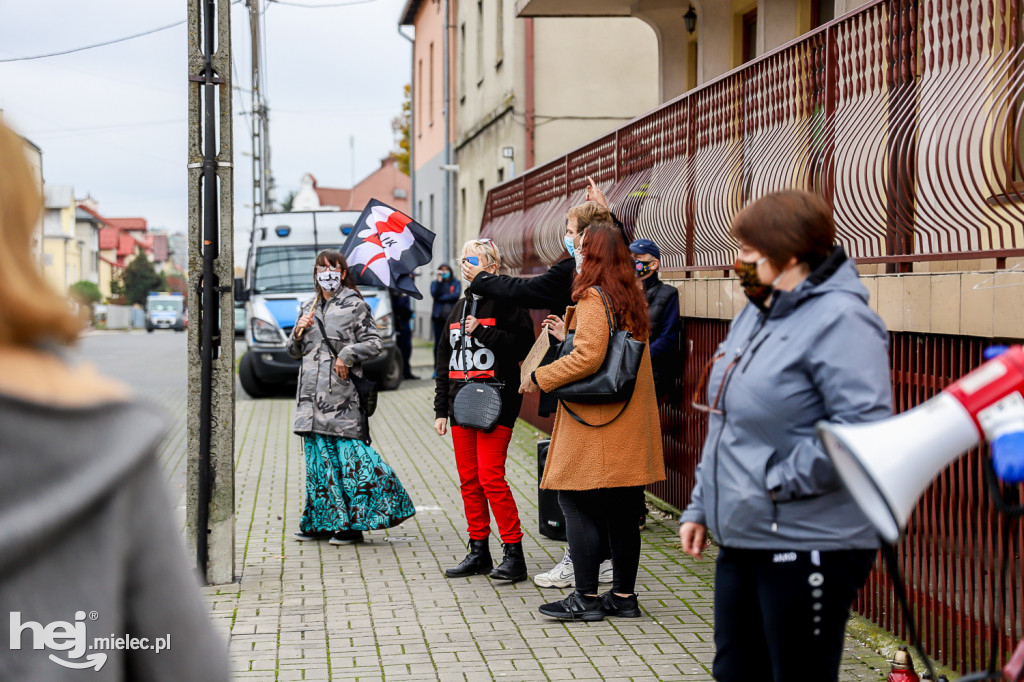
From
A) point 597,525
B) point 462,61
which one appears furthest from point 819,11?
point 462,61

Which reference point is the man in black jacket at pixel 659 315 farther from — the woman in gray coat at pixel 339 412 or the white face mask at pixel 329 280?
the white face mask at pixel 329 280

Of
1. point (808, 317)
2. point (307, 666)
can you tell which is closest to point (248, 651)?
point (307, 666)

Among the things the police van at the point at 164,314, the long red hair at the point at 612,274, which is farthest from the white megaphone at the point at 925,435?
the police van at the point at 164,314

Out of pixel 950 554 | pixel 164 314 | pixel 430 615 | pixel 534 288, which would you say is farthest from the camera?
pixel 164 314

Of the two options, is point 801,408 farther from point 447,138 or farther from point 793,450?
point 447,138

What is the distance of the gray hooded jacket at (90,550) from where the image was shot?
48.6 inches

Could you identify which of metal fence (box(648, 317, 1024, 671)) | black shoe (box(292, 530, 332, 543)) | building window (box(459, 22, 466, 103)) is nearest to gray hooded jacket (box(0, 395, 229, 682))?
metal fence (box(648, 317, 1024, 671))

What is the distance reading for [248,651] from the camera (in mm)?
5316

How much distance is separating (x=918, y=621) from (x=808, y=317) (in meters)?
2.48

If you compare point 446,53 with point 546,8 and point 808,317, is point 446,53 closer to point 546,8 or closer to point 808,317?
point 546,8

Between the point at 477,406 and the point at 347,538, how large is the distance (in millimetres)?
1845

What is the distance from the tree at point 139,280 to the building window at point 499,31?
3447 inches

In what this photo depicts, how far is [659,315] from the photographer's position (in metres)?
7.46

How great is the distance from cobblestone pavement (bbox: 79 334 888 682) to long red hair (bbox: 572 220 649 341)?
1.52 m
